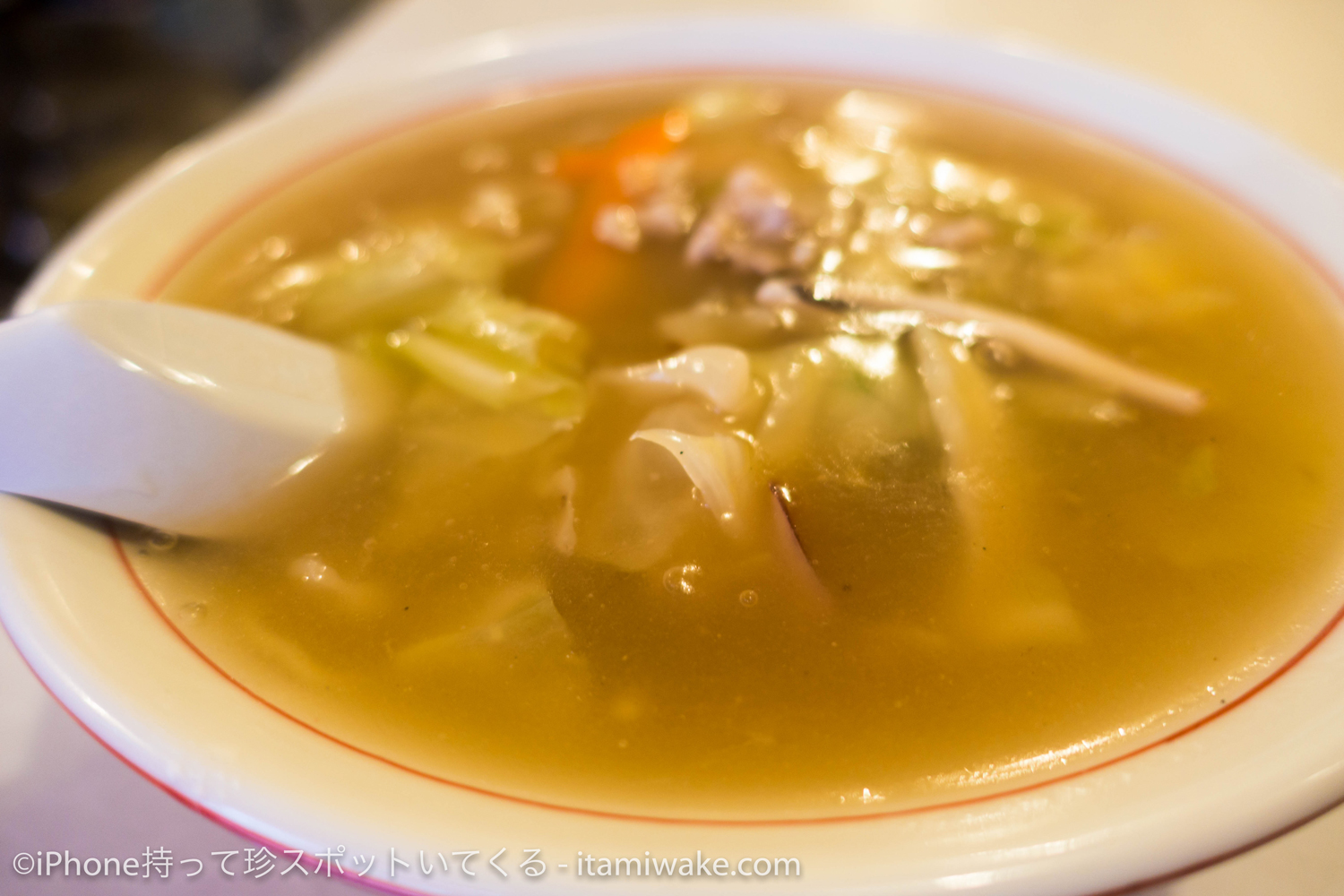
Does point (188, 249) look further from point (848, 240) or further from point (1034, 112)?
point (1034, 112)

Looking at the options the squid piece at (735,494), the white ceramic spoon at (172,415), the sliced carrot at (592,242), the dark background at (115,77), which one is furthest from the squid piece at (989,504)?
the dark background at (115,77)

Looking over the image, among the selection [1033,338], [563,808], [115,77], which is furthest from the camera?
[115,77]

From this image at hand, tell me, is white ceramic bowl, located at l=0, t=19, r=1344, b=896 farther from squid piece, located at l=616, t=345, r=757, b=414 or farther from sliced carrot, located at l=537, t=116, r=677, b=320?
sliced carrot, located at l=537, t=116, r=677, b=320

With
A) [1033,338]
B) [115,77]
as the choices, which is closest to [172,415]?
[1033,338]

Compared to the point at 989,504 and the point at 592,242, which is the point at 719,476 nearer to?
the point at 989,504

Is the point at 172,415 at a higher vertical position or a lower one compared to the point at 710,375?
lower

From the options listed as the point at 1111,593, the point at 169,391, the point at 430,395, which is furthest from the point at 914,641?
the point at 169,391

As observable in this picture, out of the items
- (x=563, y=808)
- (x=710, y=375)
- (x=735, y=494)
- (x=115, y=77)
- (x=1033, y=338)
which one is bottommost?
(x=563, y=808)

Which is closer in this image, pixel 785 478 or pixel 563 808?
pixel 563 808
